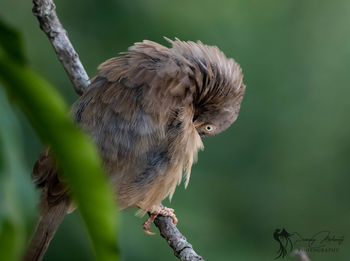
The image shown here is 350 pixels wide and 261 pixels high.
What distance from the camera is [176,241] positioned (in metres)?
3.59

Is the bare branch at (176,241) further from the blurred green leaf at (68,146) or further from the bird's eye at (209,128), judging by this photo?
the blurred green leaf at (68,146)

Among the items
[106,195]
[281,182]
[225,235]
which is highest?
[281,182]

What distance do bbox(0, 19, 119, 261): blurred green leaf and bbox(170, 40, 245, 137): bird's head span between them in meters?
2.97

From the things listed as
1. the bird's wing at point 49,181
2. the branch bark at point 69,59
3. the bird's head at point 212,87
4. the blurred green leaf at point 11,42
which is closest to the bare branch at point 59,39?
the branch bark at point 69,59

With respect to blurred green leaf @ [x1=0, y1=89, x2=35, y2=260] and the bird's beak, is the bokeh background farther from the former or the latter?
blurred green leaf @ [x1=0, y1=89, x2=35, y2=260]

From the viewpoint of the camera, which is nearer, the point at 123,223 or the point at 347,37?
the point at 123,223

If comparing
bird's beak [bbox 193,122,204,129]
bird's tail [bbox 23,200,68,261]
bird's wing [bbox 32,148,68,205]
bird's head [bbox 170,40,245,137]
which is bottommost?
bird's tail [bbox 23,200,68,261]

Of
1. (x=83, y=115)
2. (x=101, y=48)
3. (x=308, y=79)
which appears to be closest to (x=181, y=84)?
(x=83, y=115)

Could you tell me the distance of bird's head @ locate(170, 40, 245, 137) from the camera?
12.5ft

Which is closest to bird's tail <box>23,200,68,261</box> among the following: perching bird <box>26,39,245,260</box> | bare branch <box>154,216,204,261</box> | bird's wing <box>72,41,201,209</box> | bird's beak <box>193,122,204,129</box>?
perching bird <box>26,39,245,260</box>

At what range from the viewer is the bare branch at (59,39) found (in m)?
3.81

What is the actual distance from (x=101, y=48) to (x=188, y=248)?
10.1 feet

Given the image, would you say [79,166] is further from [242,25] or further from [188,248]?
[242,25]

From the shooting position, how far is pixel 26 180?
81 centimetres
